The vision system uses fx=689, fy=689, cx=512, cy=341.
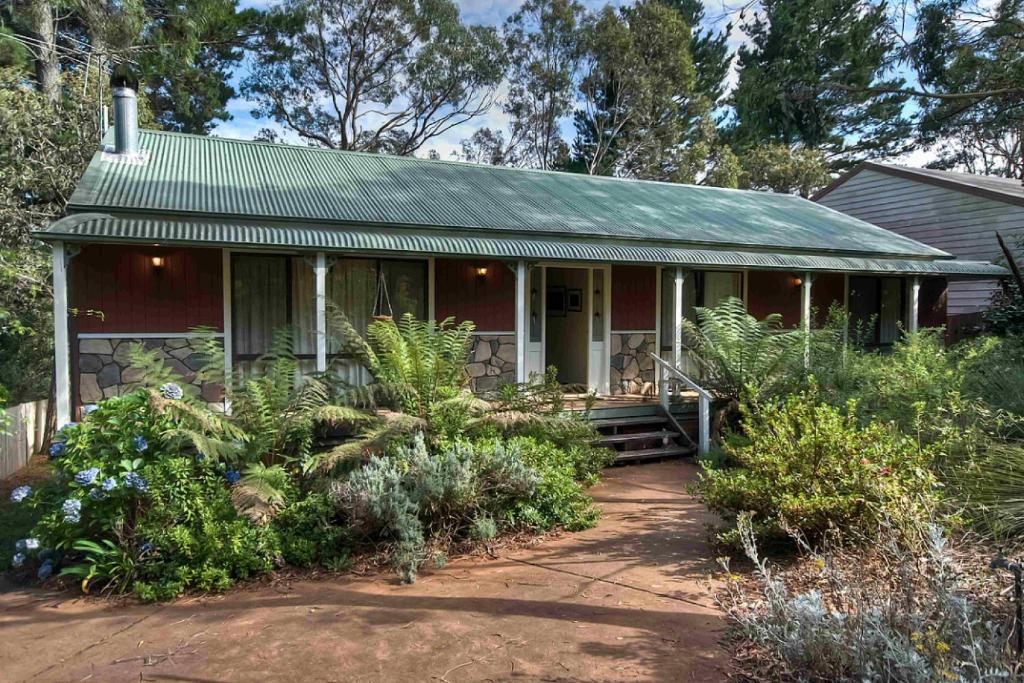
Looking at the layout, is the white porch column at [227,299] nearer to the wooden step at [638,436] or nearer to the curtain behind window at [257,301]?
the curtain behind window at [257,301]

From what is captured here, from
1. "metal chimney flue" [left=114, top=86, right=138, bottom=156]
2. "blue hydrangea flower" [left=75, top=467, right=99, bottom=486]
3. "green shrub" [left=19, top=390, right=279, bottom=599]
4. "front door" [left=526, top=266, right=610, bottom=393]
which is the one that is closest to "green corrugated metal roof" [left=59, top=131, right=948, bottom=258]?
"metal chimney flue" [left=114, top=86, right=138, bottom=156]

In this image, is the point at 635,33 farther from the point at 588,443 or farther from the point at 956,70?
the point at 588,443

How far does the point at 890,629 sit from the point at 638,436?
242 inches

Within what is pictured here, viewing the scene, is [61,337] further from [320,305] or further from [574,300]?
[574,300]

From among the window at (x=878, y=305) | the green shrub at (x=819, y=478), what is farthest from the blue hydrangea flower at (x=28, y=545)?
the window at (x=878, y=305)

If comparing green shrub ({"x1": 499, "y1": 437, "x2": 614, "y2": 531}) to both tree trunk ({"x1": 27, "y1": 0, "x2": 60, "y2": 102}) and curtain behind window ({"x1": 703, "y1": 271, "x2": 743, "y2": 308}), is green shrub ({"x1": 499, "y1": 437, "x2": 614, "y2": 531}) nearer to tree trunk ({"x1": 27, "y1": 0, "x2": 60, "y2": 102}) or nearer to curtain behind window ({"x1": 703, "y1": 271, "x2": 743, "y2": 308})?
curtain behind window ({"x1": 703, "y1": 271, "x2": 743, "y2": 308})

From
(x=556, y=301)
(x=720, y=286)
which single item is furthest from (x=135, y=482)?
(x=720, y=286)

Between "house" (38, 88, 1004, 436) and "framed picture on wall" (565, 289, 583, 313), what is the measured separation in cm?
3

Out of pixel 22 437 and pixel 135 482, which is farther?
pixel 22 437

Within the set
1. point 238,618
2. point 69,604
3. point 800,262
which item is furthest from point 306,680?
point 800,262

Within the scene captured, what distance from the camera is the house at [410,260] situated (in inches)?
314

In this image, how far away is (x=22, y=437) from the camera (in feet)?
27.6

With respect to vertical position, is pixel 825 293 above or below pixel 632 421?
above

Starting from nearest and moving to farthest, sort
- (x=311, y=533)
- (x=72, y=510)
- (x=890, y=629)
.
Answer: (x=890, y=629), (x=72, y=510), (x=311, y=533)
